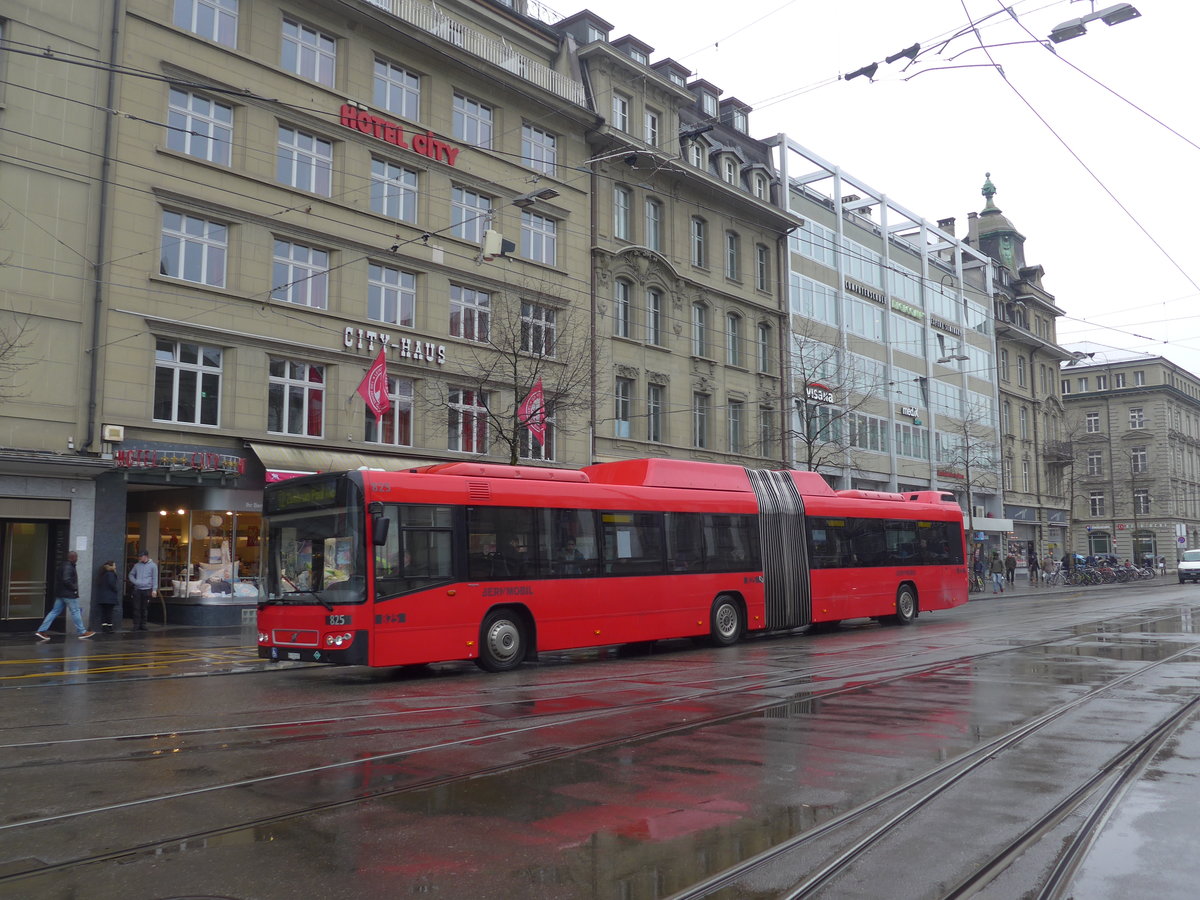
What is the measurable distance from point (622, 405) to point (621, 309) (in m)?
3.28

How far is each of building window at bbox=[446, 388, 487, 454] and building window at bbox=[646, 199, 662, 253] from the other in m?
10.3

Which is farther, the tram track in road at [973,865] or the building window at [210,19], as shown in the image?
the building window at [210,19]

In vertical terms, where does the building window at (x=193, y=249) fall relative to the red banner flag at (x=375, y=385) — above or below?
above

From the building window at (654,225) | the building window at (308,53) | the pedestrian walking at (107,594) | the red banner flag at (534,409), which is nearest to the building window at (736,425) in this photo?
the building window at (654,225)

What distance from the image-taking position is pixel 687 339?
119 feet

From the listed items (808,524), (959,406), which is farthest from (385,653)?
(959,406)

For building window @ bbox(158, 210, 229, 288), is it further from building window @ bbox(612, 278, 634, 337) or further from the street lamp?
the street lamp

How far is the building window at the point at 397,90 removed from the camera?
26984 millimetres

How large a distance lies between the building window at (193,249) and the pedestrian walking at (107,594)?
6.63m

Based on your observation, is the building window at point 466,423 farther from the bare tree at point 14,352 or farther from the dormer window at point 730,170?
the dormer window at point 730,170

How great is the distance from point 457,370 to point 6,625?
12.5 metres

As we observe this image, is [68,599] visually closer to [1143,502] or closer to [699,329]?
[699,329]

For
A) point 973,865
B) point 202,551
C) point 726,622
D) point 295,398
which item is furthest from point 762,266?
point 973,865

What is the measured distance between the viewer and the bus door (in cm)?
1919
